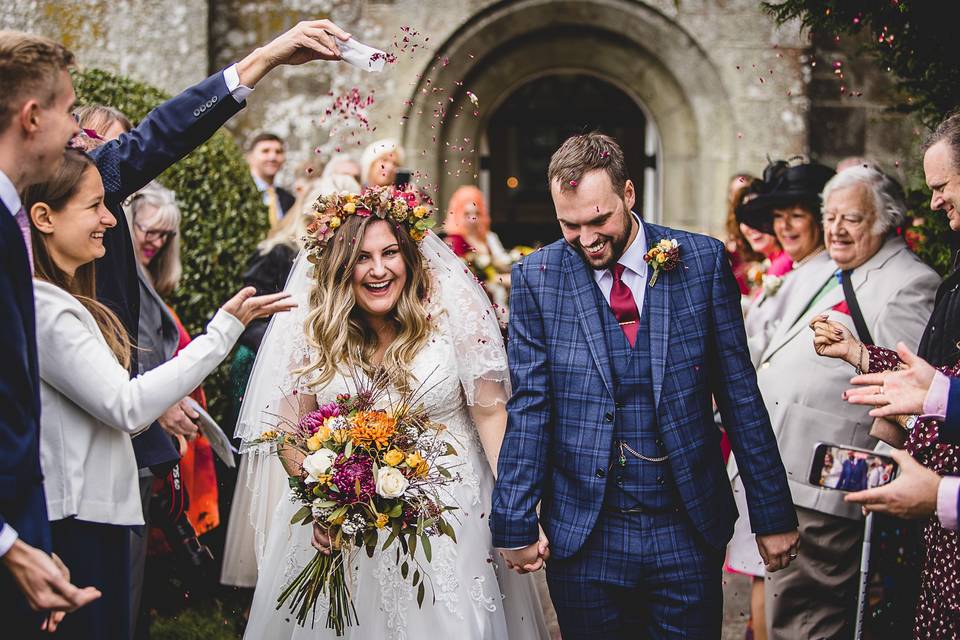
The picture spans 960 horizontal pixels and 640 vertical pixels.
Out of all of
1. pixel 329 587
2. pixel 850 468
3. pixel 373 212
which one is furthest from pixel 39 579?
pixel 850 468

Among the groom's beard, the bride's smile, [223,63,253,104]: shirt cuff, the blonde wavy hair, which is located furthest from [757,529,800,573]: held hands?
[223,63,253,104]: shirt cuff

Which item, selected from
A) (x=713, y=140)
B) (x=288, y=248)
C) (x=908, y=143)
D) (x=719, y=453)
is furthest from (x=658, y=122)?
(x=719, y=453)

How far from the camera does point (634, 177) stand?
1067cm

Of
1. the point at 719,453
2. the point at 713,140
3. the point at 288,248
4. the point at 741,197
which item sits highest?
the point at 713,140

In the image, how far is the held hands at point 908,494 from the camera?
2625mm

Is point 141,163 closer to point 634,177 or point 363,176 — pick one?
point 363,176

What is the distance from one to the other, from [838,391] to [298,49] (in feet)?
8.85

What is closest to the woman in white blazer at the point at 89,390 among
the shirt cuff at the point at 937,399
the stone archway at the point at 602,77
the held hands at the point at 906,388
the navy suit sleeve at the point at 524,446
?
the navy suit sleeve at the point at 524,446

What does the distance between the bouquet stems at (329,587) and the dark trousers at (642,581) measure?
751mm

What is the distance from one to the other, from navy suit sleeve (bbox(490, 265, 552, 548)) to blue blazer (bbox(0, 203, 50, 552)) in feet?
4.67

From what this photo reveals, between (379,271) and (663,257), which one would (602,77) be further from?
(663,257)

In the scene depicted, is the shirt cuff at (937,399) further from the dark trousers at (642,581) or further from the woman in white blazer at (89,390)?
the woman in white blazer at (89,390)

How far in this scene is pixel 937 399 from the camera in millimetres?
2678

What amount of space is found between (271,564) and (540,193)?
25.8 ft
